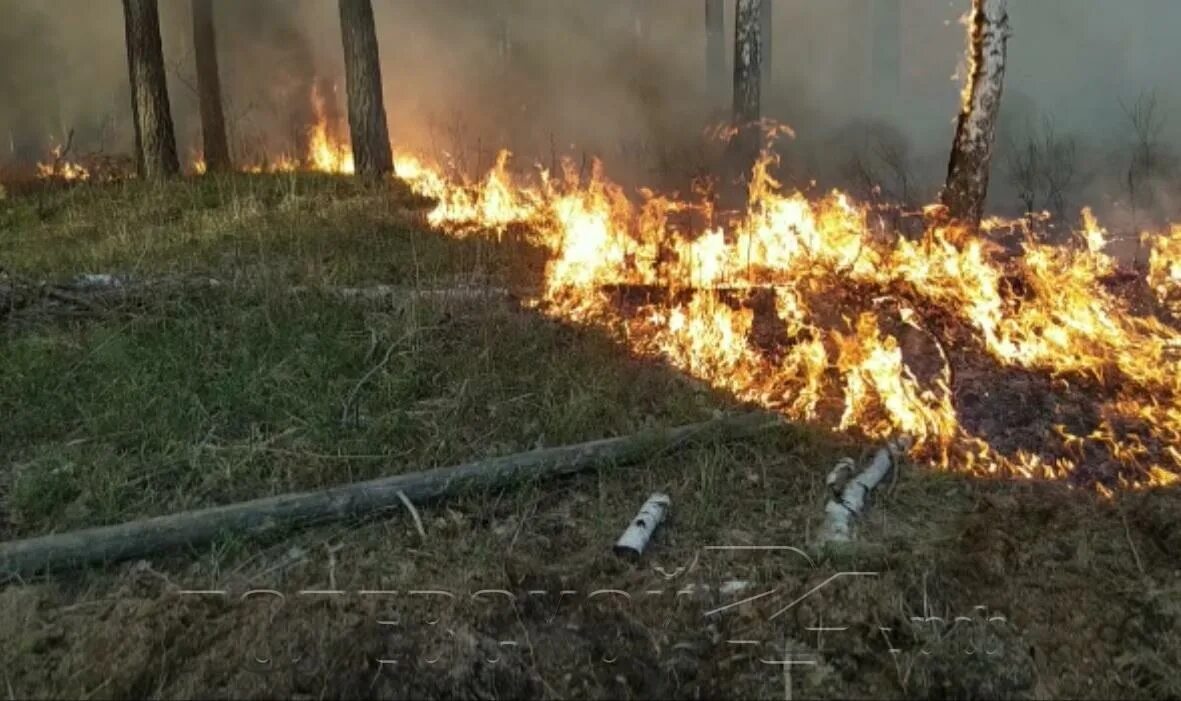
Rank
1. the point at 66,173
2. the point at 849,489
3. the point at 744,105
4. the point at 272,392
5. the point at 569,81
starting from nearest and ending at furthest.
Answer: the point at 849,489
the point at 272,392
the point at 744,105
the point at 66,173
the point at 569,81

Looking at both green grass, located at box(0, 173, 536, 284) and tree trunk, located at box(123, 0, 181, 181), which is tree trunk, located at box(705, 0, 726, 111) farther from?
tree trunk, located at box(123, 0, 181, 181)

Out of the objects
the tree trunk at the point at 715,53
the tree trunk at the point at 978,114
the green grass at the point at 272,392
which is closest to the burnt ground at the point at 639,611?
the green grass at the point at 272,392

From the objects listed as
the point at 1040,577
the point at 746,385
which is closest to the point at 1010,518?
the point at 1040,577

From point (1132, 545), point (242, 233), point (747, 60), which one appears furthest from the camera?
point (747, 60)

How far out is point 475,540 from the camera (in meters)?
3.90

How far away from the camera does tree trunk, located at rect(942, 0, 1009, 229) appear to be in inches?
281

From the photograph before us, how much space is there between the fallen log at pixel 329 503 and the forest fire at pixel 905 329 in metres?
0.89

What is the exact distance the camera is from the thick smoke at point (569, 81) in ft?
53.6

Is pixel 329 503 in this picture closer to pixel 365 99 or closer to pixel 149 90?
pixel 365 99

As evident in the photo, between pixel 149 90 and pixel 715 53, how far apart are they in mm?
11000

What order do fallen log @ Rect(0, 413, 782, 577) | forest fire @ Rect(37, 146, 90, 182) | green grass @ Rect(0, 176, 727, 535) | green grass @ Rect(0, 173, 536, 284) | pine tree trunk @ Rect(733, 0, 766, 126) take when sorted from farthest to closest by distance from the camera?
forest fire @ Rect(37, 146, 90, 182)
pine tree trunk @ Rect(733, 0, 766, 126)
green grass @ Rect(0, 173, 536, 284)
green grass @ Rect(0, 176, 727, 535)
fallen log @ Rect(0, 413, 782, 577)

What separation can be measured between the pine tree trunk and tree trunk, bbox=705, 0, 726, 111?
6479 mm

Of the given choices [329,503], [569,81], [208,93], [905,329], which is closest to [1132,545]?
[905,329]

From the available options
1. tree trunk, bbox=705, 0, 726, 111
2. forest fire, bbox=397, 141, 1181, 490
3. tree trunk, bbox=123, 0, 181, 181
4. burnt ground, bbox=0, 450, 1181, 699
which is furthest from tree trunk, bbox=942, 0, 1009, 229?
tree trunk, bbox=705, 0, 726, 111
